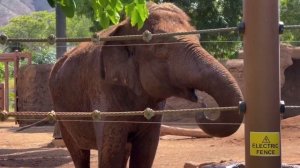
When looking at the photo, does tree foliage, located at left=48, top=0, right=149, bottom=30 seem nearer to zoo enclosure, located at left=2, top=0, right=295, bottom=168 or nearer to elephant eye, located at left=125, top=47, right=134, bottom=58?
zoo enclosure, located at left=2, top=0, right=295, bottom=168

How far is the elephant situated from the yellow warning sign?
1.40 metres

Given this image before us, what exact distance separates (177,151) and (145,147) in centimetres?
468

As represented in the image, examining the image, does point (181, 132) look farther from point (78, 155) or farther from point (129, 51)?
point (129, 51)

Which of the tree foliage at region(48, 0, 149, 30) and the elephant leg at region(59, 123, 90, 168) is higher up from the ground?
the tree foliage at region(48, 0, 149, 30)

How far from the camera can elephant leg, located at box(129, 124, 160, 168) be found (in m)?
6.15

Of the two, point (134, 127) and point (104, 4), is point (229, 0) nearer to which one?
point (134, 127)

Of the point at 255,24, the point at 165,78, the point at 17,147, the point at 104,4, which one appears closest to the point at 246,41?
the point at 255,24

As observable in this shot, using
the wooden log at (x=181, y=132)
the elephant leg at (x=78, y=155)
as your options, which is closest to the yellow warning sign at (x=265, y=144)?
the elephant leg at (x=78, y=155)

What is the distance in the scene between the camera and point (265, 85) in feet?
10.6

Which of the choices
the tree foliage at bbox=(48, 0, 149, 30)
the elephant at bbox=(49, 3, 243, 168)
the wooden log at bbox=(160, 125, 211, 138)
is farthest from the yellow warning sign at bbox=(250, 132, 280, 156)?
the wooden log at bbox=(160, 125, 211, 138)

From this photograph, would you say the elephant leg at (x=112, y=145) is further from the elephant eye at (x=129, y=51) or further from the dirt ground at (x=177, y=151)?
the dirt ground at (x=177, y=151)

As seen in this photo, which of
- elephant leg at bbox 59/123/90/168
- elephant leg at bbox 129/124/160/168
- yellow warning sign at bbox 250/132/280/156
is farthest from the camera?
elephant leg at bbox 59/123/90/168

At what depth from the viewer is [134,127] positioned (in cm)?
592

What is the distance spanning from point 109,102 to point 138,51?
1.64ft
